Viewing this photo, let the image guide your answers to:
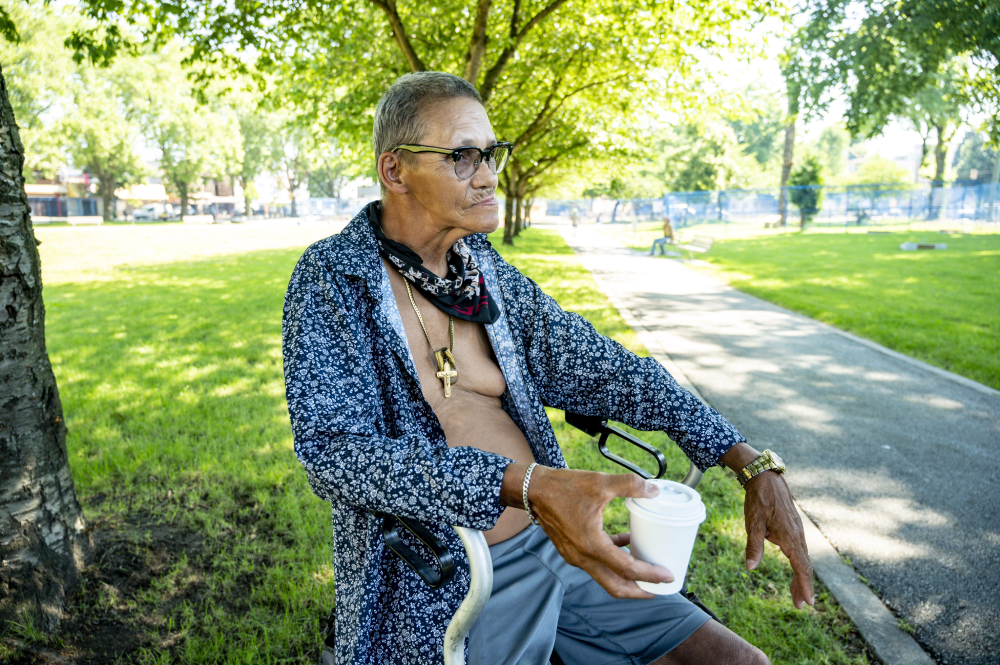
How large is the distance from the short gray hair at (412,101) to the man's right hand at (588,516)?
1.06 metres

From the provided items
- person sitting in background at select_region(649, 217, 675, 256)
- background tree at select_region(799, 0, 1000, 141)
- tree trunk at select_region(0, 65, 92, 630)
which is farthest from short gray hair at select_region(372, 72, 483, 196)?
person sitting in background at select_region(649, 217, 675, 256)

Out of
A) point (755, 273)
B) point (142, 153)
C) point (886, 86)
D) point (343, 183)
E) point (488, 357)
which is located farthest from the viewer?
point (343, 183)

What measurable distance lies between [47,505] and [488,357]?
6.49 ft

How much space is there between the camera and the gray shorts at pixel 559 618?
1.61 meters

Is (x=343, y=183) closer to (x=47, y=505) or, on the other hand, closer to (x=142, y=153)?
(x=142, y=153)

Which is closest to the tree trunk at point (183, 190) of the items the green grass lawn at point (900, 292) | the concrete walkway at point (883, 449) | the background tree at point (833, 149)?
the green grass lawn at point (900, 292)

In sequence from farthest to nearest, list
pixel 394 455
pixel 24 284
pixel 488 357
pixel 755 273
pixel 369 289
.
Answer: pixel 755 273
pixel 24 284
pixel 488 357
pixel 369 289
pixel 394 455

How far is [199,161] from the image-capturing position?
55.6 metres

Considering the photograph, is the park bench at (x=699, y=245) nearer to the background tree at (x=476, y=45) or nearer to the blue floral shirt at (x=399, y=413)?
the background tree at (x=476, y=45)

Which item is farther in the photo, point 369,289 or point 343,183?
point 343,183

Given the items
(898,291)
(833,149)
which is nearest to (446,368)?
(898,291)

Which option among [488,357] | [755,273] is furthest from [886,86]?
[488,357]

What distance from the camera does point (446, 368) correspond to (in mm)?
1876

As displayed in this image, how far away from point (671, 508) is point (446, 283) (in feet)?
3.26
